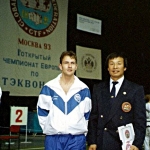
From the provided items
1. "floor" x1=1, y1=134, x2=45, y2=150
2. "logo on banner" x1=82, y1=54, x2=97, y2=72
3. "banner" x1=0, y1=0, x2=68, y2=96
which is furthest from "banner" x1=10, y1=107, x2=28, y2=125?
"logo on banner" x1=82, y1=54, x2=97, y2=72

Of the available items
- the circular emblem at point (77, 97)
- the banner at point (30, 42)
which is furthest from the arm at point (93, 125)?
the banner at point (30, 42)

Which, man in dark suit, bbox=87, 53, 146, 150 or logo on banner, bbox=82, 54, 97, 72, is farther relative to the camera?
logo on banner, bbox=82, 54, 97, 72

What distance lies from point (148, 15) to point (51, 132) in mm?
14371

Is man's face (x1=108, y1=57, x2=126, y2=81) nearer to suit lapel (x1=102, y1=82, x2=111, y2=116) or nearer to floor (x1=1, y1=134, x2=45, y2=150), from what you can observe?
suit lapel (x1=102, y1=82, x2=111, y2=116)

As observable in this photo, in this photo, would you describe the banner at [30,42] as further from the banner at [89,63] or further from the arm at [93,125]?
the arm at [93,125]

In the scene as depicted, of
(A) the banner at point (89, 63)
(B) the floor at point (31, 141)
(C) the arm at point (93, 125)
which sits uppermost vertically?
(A) the banner at point (89, 63)

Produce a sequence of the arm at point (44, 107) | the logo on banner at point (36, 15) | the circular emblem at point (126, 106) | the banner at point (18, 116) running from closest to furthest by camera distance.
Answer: the circular emblem at point (126, 106) → the arm at point (44, 107) → the banner at point (18, 116) → the logo on banner at point (36, 15)

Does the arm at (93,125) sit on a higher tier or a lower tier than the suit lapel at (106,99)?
lower

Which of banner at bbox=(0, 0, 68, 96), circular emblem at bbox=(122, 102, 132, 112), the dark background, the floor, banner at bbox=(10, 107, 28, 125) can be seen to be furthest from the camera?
the dark background

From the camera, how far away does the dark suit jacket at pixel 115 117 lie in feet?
10.8

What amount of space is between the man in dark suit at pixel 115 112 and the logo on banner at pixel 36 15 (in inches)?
344

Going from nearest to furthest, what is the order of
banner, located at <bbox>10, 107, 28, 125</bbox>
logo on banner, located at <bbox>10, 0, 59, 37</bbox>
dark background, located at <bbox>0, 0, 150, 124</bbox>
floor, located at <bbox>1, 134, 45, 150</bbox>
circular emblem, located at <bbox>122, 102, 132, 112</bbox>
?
circular emblem, located at <bbox>122, 102, 132, 112</bbox> → banner, located at <bbox>10, 107, 28, 125</bbox> → floor, located at <bbox>1, 134, 45, 150</bbox> → logo on banner, located at <bbox>10, 0, 59, 37</bbox> → dark background, located at <bbox>0, 0, 150, 124</bbox>

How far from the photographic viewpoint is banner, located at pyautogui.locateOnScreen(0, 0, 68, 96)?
11.4 metres

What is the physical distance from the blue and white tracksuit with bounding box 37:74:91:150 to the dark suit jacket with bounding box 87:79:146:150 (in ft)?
0.31
